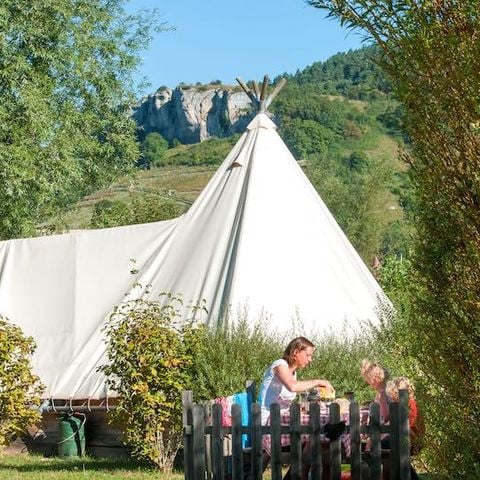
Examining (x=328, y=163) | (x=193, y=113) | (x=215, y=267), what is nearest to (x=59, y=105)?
(x=215, y=267)

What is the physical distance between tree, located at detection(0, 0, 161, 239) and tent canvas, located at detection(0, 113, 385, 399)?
2.77 metres

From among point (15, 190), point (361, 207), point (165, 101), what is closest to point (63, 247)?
point (15, 190)

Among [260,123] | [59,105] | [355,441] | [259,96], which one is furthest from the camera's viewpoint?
[59,105]

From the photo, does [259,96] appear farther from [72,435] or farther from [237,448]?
[237,448]

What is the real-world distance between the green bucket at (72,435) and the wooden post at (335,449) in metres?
5.23

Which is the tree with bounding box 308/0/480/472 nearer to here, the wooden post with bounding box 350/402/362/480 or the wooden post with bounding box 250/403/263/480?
the wooden post with bounding box 350/402/362/480

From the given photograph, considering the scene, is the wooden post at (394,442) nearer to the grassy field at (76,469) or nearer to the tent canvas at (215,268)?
the grassy field at (76,469)

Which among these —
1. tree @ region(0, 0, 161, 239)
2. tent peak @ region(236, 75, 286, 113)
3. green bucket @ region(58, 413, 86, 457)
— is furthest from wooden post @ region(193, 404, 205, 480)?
tree @ region(0, 0, 161, 239)

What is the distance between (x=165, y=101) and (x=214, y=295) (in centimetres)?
12616

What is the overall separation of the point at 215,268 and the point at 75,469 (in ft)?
8.84

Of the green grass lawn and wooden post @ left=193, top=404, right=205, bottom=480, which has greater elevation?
wooden post @ left=193, top=404, right=205, bottom=480

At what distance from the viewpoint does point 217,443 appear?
7.77m

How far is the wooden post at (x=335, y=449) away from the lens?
7.32 m

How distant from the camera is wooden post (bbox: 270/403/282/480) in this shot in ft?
24.3
